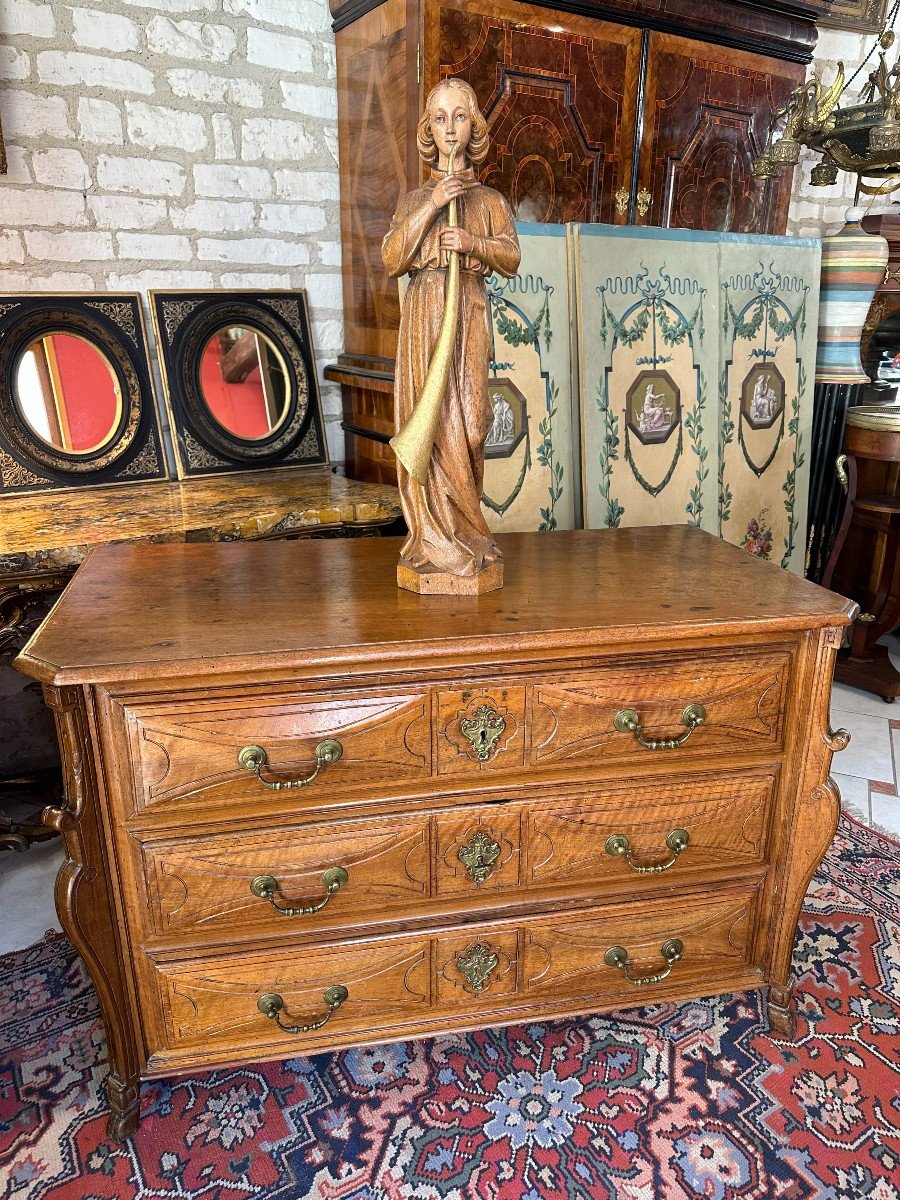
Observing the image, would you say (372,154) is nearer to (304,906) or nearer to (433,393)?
(433,393)

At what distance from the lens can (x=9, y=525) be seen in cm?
238

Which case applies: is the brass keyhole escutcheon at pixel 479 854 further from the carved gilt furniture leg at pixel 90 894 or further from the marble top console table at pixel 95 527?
the marble top console table at pixel 95 527

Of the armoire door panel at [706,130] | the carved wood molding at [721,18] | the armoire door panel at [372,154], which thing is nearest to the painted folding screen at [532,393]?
the armoire door panel at [372,154]

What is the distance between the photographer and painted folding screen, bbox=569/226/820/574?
2.81 meters

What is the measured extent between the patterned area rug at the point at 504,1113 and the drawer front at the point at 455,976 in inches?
6.6

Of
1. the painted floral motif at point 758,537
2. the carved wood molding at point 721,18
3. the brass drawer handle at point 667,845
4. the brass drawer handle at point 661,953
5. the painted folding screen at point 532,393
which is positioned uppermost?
the carved wood molding at point 721,18

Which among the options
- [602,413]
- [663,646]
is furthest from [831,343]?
[663,646]

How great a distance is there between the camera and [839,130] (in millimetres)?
3148

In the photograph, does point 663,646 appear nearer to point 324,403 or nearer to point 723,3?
point 324,403

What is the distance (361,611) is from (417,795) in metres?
0.39

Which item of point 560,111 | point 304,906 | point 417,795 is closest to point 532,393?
point 560,111

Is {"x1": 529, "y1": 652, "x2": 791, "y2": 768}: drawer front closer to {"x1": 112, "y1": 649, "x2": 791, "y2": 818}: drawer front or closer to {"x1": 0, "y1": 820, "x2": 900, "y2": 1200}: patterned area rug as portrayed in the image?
{"x1": 112, "y1": 649, "x2": 791, "y2": 818}: drawer front

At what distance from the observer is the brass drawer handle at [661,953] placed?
190 cm

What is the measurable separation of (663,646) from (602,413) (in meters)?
1.35
